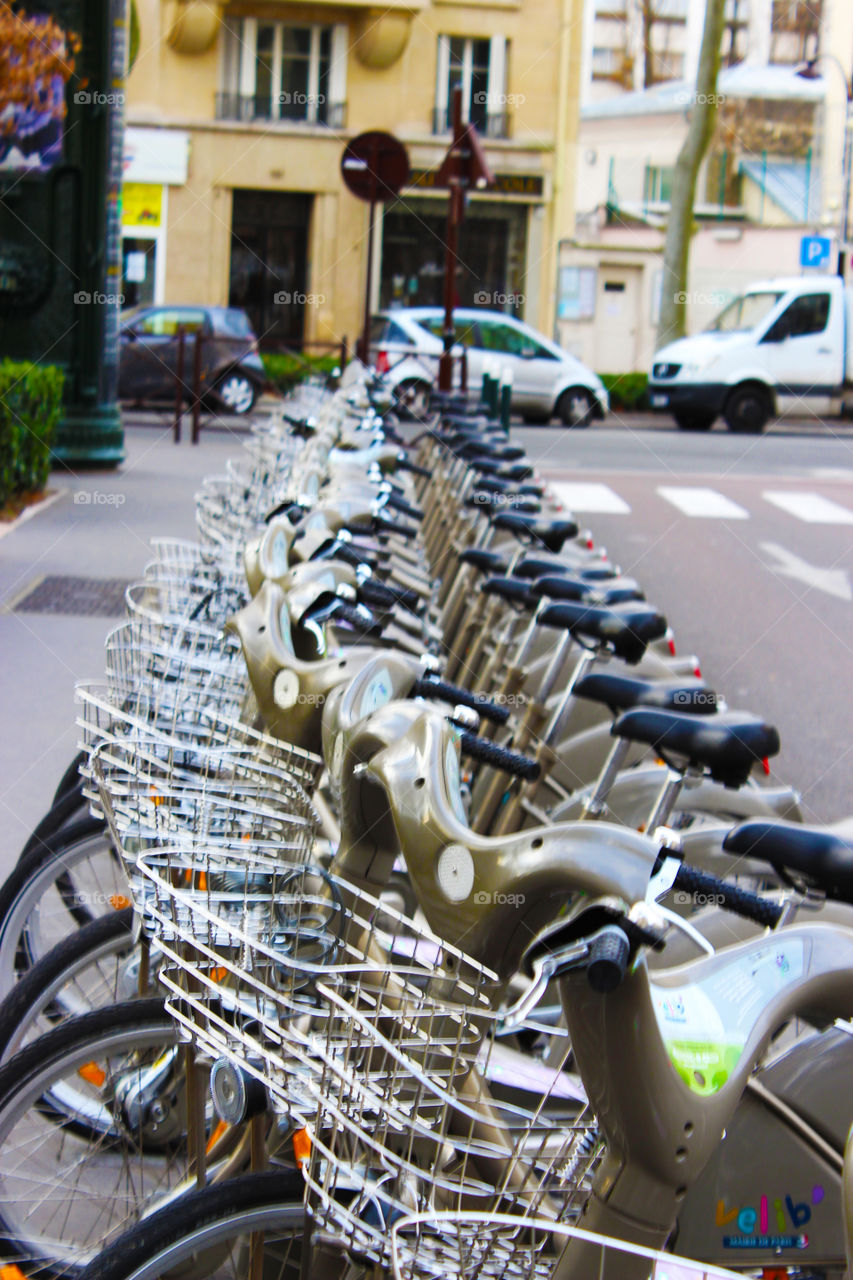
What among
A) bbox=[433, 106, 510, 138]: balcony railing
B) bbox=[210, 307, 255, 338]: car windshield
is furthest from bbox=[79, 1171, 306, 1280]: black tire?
bbox=[433, 106, 510, 138]: balcony railing

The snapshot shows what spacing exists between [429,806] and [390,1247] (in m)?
0.55

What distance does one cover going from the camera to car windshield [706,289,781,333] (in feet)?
77.4

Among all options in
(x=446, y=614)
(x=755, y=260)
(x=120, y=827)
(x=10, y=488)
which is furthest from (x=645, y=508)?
(x=755, y=260)

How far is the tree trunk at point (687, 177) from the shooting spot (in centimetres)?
2634

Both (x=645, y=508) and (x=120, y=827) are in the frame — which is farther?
(x=645, y=508)

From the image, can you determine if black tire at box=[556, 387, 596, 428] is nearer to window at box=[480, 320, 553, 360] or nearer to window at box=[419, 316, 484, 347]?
window at box=[480, 320, 553, 360]

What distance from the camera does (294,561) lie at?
3656mm

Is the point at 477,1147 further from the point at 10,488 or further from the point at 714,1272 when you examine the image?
the point at 10,488

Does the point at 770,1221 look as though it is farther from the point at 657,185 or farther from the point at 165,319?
the point at 657,185

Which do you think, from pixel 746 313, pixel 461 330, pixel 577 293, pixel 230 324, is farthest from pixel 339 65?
pixel 230 324

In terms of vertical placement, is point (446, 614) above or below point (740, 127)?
below

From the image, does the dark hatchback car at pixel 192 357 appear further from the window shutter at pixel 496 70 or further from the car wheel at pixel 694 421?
the window shutter at pixel 496 70

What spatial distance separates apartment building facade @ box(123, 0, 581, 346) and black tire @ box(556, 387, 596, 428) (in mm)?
8505

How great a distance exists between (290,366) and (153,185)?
8.30m
